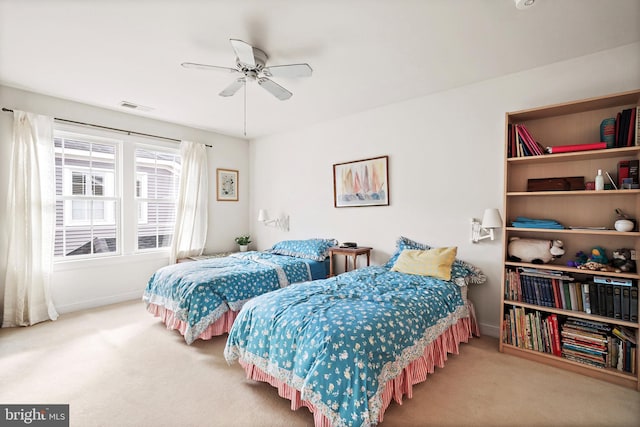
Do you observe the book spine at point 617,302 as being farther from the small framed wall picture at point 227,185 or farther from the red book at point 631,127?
the small framed wall picture at point 227,185

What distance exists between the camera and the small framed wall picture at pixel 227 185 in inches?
201

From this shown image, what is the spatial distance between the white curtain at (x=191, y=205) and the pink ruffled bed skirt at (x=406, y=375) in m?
2.93

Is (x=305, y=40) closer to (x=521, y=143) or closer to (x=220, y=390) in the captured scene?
(x=521, y=143)

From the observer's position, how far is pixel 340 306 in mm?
2018

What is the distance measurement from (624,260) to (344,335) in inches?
86.1

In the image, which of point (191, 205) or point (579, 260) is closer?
point (579, 260)

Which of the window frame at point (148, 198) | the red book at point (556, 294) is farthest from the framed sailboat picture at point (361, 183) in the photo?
the window frame at point (148, 198)

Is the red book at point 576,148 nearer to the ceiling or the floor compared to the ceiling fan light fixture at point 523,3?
nearer to the floor

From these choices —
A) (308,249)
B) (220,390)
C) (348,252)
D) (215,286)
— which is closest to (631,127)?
(348,252)

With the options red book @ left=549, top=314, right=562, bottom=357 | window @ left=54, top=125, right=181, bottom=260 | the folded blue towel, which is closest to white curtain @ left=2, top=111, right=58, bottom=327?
window @ left=54, top=125, right=181, bottom=260

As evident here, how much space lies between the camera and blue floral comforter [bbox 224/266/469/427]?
1554mm

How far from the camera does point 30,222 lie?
328cm

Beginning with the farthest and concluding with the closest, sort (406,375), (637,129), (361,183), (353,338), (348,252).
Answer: (361,183), (348,252), (637,129), (406,375), (353,338)

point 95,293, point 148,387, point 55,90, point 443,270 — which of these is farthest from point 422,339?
point 55,90
